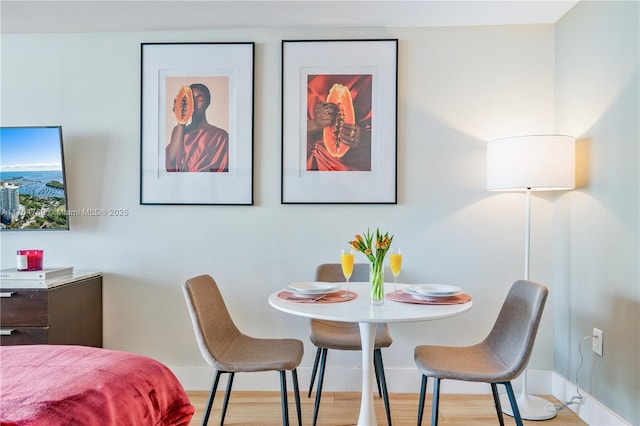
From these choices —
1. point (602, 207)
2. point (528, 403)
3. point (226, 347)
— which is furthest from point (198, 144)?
point (528, 403)

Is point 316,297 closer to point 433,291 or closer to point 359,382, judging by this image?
point 433,291

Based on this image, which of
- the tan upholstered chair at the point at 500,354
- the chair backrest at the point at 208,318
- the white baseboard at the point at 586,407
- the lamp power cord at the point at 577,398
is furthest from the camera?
the lamp power cord at the point at 577,398

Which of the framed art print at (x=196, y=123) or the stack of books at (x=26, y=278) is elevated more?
the framed art print at (x=196, y=123)

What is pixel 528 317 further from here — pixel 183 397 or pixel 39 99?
pixel 39 99

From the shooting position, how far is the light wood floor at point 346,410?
2.14 metres

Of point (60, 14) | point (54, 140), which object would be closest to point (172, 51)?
point (60, 14)

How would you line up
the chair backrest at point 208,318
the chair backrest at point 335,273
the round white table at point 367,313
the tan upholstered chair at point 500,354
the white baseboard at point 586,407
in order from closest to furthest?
the round white table at point 367,313 → the tan upholstered chair at point 500,354 → the chair backrest at point 208,318 → the white baseboard at point 586,407 → the chair backrest at point 335,273

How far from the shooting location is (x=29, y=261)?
7.45 ft

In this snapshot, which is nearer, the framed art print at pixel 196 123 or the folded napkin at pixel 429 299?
the folded napkin at pixel 429 299

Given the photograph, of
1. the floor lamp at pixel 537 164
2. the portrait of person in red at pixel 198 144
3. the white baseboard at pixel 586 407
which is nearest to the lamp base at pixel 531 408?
the floor lamp at pixel 537 164

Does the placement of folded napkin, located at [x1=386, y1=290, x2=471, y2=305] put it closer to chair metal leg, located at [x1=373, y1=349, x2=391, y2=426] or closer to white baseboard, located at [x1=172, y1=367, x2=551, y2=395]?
chair metal leg, located at [x1=373, y1=349, x2=391, y2=426]

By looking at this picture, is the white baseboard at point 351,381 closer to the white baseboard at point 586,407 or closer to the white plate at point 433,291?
A: the white baseboard at point 586,407

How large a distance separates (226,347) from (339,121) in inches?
59.1

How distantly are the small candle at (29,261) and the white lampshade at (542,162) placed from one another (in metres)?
2.73
